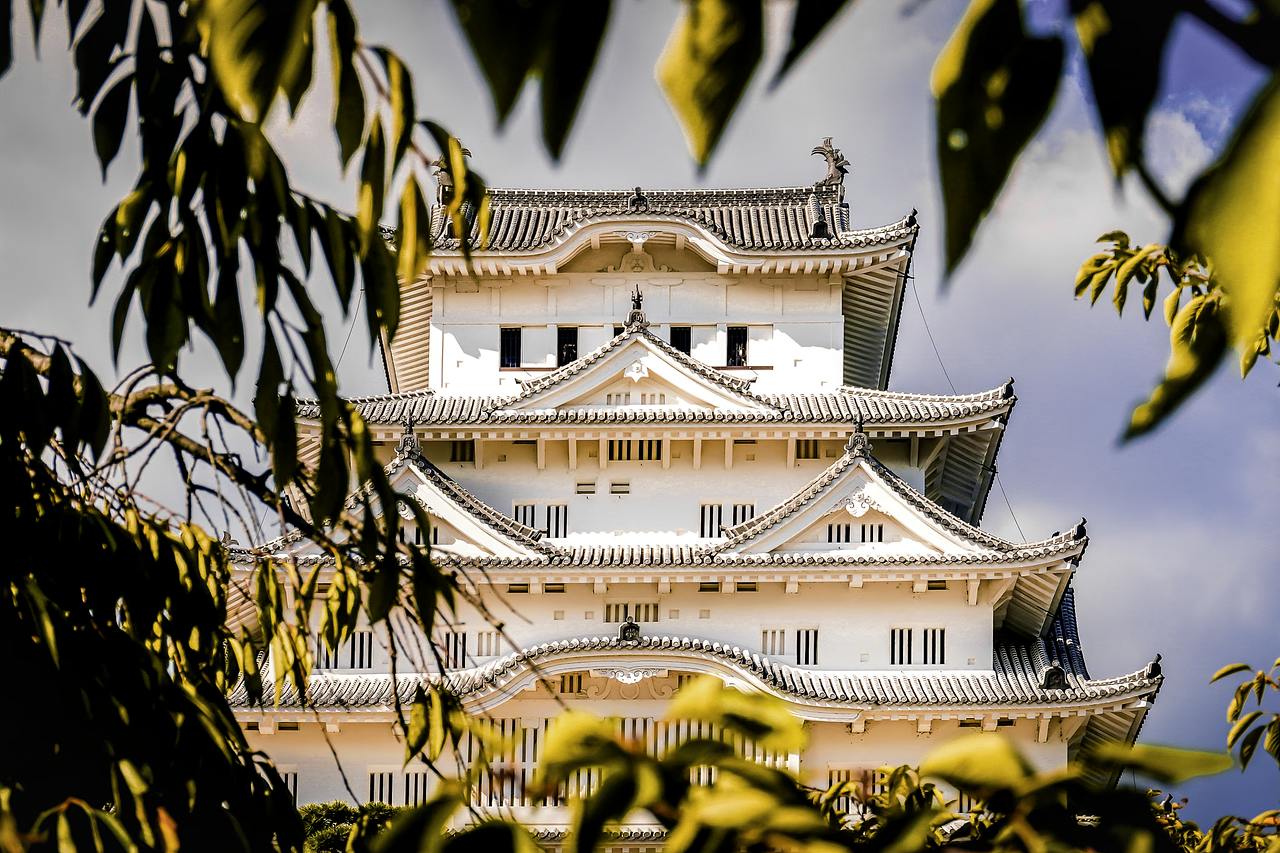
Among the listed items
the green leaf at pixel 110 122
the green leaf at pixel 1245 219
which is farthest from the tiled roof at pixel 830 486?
the green leaf at pixel 1245 219

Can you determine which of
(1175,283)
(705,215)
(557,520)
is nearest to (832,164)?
(705,215)

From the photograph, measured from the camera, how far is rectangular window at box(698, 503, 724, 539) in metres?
16.5

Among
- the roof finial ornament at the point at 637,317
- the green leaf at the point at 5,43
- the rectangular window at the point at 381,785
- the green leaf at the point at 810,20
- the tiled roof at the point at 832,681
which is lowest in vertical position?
the rectangular window at the point at 381,785

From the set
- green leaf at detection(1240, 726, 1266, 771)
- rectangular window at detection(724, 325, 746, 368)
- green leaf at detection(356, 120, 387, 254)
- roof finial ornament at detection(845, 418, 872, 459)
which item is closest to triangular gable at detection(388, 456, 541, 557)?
rectangular window at detection(724, 325, 746, 368)

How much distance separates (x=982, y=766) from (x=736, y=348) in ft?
55.1

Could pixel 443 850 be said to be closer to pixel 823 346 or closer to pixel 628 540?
pixel 628 540

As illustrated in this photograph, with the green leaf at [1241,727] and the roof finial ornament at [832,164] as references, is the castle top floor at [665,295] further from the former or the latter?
the green leaf at [1241,727]

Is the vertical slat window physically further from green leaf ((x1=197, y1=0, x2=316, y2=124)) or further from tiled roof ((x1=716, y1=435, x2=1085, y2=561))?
green leaf ((x1=197, y1=0, x2=316, y2=124))

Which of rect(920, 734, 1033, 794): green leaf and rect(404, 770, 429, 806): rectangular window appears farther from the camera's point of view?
rect(404, 770, 429, 806): rectangular window

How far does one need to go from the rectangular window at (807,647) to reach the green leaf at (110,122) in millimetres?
14219

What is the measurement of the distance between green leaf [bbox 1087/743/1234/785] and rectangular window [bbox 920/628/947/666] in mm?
15225

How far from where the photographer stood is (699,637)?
15609mm

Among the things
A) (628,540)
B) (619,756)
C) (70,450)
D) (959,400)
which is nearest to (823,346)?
(959,400)

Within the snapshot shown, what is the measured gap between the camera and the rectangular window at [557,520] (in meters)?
16.6
